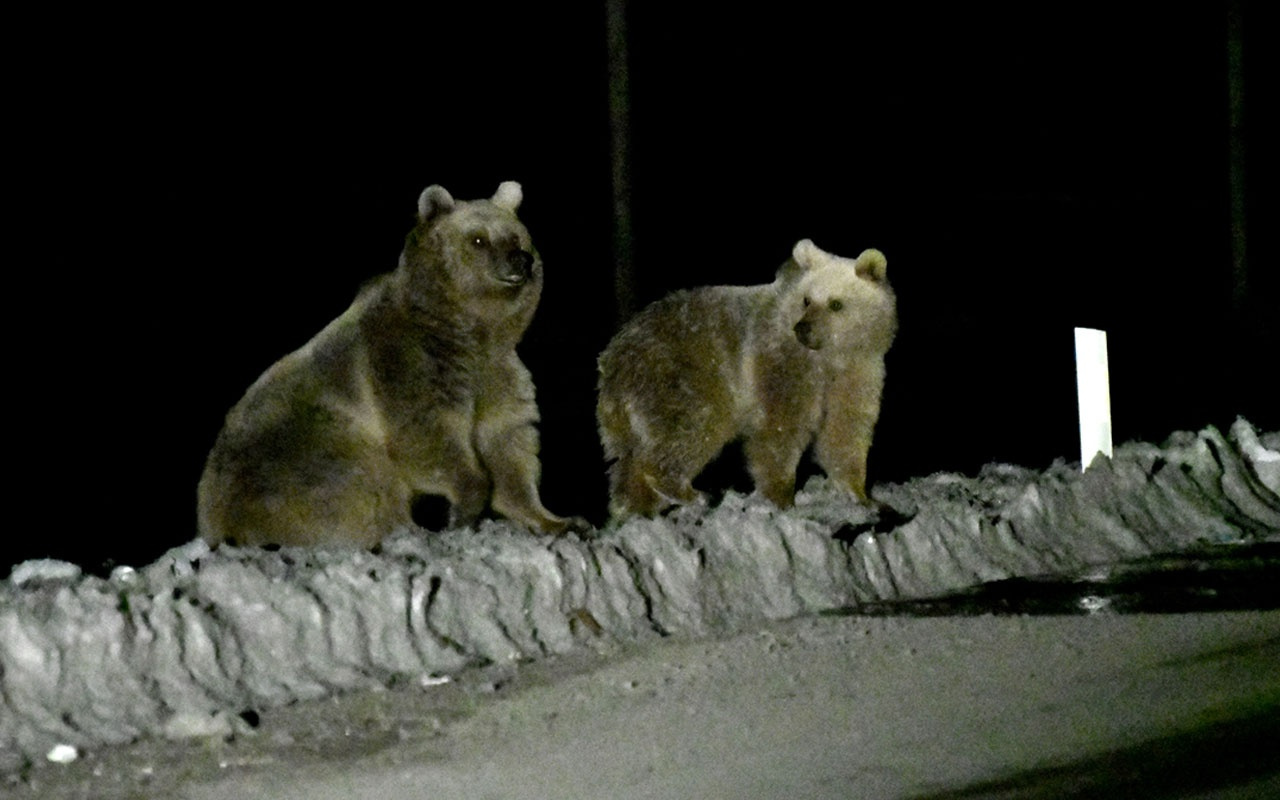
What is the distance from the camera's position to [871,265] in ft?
31.6

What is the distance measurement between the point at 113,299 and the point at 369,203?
269cm

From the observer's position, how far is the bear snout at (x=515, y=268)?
316 inches

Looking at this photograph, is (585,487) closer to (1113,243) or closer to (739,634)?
(739,634)

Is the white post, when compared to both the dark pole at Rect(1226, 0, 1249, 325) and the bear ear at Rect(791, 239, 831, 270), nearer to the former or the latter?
the bear ear at Rect(791, 239, 831, 270)

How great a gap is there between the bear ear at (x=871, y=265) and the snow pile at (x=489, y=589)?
1330 millimetres

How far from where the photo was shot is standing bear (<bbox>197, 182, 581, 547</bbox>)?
25.4 ft

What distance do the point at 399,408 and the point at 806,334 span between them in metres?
2.45

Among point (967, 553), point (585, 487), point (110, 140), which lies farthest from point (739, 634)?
point (110, 140)

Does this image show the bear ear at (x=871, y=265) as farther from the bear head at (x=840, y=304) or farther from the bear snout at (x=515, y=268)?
the bear snout at (x=515, y=268)

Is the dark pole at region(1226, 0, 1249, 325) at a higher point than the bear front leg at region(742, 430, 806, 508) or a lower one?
Result: higher

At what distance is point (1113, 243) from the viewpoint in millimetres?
22875

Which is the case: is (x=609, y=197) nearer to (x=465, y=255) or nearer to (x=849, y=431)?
(x=849, y=431)

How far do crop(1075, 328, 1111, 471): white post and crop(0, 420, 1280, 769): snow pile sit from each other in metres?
0.45

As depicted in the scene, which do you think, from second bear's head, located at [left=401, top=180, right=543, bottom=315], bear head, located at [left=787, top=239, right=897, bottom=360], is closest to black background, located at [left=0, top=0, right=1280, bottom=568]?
bear head, located at [left=787, top=239, right=897, bottom=360]
